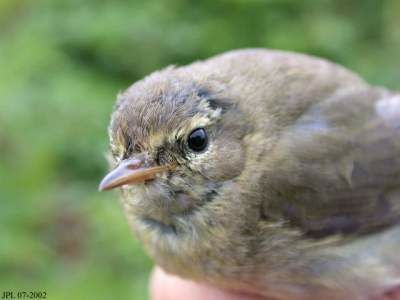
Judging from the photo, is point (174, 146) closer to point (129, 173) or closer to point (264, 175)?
point (129, 173)

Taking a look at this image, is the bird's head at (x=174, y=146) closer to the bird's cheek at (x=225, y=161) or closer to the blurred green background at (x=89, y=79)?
the bird's cheek at (x=225, y=161)

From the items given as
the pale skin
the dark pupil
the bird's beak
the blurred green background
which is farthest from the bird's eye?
the blurred green background

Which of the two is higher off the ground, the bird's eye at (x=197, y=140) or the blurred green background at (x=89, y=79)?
the blurred green background at (x=89, y=79)

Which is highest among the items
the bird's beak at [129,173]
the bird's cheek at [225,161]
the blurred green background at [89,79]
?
the blurred green background at [89,79]

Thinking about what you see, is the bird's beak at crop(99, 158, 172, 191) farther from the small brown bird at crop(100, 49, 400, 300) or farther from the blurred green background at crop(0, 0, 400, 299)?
the blurred green background at crop(0, 0, 400, 299)

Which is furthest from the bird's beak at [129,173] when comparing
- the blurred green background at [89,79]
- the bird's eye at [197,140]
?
the blurred green background at [89,79]

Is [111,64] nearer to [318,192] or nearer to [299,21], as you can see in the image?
[299,21]

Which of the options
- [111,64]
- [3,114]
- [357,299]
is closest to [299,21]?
[111,64]

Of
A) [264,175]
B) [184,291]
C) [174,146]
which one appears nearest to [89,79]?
[184,291]
